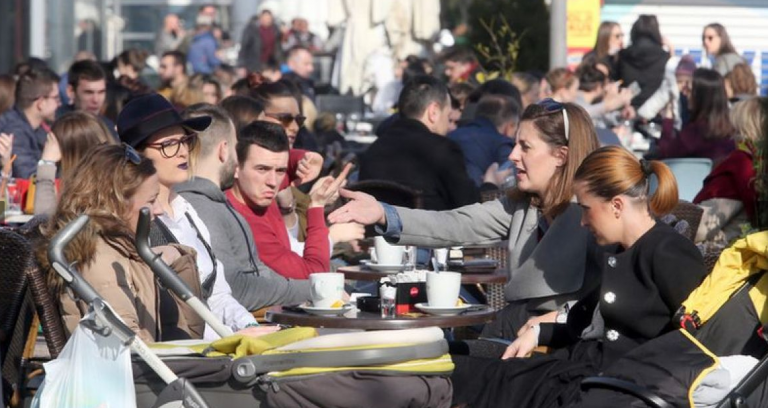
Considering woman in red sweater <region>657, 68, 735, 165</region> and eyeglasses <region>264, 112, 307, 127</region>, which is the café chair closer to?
eyeglasses <region>264, 112, 307, 127</region>

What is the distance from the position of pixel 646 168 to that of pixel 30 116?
7660 millimetres

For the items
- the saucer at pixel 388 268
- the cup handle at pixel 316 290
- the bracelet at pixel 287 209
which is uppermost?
the cup handle at pixel 316 290

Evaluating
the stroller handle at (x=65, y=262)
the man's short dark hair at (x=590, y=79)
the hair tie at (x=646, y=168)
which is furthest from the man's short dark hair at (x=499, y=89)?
the stroller handle at (x=65, y=262)

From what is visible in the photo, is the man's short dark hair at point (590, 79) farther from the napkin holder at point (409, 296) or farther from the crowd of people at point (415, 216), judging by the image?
the napkin holder at point (409, 296)

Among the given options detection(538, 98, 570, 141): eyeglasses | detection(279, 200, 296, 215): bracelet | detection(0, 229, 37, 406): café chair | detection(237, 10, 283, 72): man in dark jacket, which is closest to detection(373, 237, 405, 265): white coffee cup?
detection(279, 200, 296, 215): bracelet

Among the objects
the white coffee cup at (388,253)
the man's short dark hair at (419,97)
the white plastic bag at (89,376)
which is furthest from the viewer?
the man's short dark hair at (419,97)

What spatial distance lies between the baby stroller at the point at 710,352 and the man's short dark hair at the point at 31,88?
8.12 m

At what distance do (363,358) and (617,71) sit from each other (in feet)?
42.6

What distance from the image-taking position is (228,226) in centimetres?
688

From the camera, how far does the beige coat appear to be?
17.4 ft

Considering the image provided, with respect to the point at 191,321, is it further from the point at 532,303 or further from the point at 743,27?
the point at 743,27

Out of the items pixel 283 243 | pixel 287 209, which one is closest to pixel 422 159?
pixel 287 209

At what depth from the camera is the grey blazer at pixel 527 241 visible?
6180 mm

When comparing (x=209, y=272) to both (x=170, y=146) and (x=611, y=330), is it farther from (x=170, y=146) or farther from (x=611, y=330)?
(x=611, y=330)
